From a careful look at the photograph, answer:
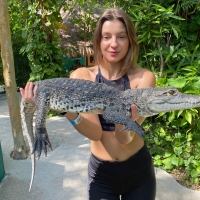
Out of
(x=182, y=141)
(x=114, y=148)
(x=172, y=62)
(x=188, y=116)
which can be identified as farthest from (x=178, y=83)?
(x=114, y=148)

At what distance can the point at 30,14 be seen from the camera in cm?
593

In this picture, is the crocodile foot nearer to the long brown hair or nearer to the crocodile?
the crocodile

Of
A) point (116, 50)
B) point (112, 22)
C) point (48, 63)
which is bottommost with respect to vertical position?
point (48, 63)

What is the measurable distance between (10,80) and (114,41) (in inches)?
98.7

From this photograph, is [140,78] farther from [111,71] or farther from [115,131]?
[115,131]

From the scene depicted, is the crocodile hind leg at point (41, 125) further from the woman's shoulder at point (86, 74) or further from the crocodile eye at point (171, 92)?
the crocodile eye at point (171, 92)

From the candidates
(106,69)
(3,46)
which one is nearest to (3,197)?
(3,46)

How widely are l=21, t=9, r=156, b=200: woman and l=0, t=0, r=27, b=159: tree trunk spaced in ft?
7.07

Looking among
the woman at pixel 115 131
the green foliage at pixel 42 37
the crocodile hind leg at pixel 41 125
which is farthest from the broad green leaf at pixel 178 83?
the green foliage at pixel 42 37

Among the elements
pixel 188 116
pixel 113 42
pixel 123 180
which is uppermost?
pixel 113 42

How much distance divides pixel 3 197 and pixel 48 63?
3.96m

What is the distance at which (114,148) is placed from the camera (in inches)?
69.1

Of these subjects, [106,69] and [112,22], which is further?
[106,69]

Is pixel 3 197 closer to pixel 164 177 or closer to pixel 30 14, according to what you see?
pixel 164 177
